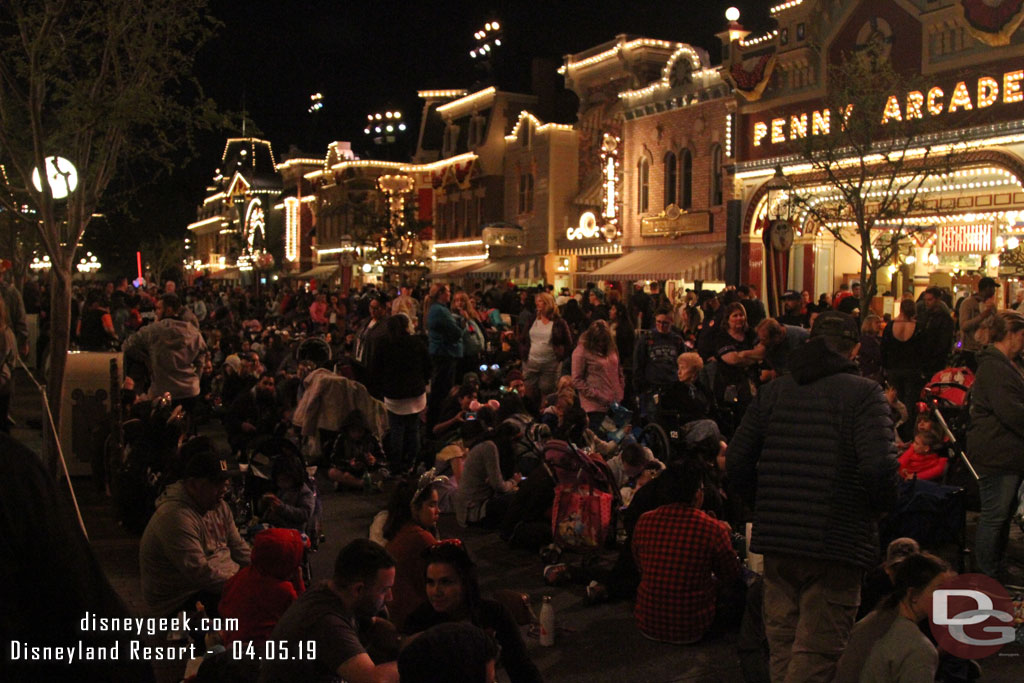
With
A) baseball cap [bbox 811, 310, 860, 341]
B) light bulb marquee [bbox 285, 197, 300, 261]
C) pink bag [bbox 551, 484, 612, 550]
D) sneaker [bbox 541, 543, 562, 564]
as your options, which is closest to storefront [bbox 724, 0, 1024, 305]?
pink bag [bbox 551, 484, 612, 550]

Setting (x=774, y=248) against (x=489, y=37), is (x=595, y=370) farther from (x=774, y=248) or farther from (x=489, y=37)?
(x=489, y=37)

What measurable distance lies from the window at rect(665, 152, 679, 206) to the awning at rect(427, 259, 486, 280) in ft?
38.7

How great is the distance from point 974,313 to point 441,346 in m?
7.17

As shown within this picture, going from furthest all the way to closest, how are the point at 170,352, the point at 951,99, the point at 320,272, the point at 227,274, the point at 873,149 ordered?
the point at 227,274
the point at 320,272
the point at 873,149
the point at 951,99
the point at 170,352

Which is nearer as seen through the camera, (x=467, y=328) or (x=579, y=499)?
(x=579, y=499)

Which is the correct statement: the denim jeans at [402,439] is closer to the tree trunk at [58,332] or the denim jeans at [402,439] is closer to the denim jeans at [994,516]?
the tree trunk at [58,332]

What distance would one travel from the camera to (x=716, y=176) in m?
25.9

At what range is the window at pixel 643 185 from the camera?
28406 millimetres

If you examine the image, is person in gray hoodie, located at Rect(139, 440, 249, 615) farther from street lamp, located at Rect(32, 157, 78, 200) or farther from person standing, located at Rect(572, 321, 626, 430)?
person standing, located at Rect(572, 321, 626, 430)

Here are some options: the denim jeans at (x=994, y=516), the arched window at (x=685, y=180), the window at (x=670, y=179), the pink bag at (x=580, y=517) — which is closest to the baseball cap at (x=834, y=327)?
the denim jeans at (x=994, y=516)

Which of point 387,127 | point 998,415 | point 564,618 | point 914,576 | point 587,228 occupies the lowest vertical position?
point 564,618

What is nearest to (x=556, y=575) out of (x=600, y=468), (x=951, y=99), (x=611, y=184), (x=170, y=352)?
(x=600, y=468)

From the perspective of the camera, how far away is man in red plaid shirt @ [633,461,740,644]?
5.45 metres

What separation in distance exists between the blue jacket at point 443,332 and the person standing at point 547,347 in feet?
3.04
